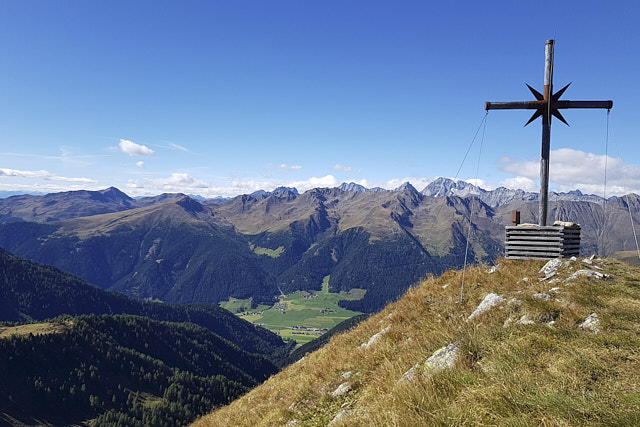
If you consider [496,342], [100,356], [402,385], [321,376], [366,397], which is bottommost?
[100,356]

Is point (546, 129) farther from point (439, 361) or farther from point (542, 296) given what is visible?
point (439, 361)

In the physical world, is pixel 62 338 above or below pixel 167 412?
above

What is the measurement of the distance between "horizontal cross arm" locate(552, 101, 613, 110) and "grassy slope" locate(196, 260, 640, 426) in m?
9.83

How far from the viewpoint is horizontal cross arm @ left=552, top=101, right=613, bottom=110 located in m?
20.2

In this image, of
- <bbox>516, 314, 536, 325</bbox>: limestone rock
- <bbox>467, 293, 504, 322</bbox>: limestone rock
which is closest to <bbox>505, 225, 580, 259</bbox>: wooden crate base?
<bbox>467, 293, 504, 322</bbox>: limestone rock

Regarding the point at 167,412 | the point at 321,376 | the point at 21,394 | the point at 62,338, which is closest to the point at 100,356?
the point at 62,338

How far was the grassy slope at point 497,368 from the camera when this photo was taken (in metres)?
5.88

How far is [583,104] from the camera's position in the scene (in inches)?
814

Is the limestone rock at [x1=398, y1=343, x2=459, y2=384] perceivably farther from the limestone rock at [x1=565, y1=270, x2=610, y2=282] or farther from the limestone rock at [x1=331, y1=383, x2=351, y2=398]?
the limestone rock at [x1=565, y1=270, x2=610, y2=282]

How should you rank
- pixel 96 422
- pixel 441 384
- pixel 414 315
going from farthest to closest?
pixel 96 422
pixel 414 315
pixel 441 384

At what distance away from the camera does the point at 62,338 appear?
196m

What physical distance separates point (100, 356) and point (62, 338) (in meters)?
23.1

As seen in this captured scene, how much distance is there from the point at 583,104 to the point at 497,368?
20.5 meters

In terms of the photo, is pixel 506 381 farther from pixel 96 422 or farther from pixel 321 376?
pixel 96 422
